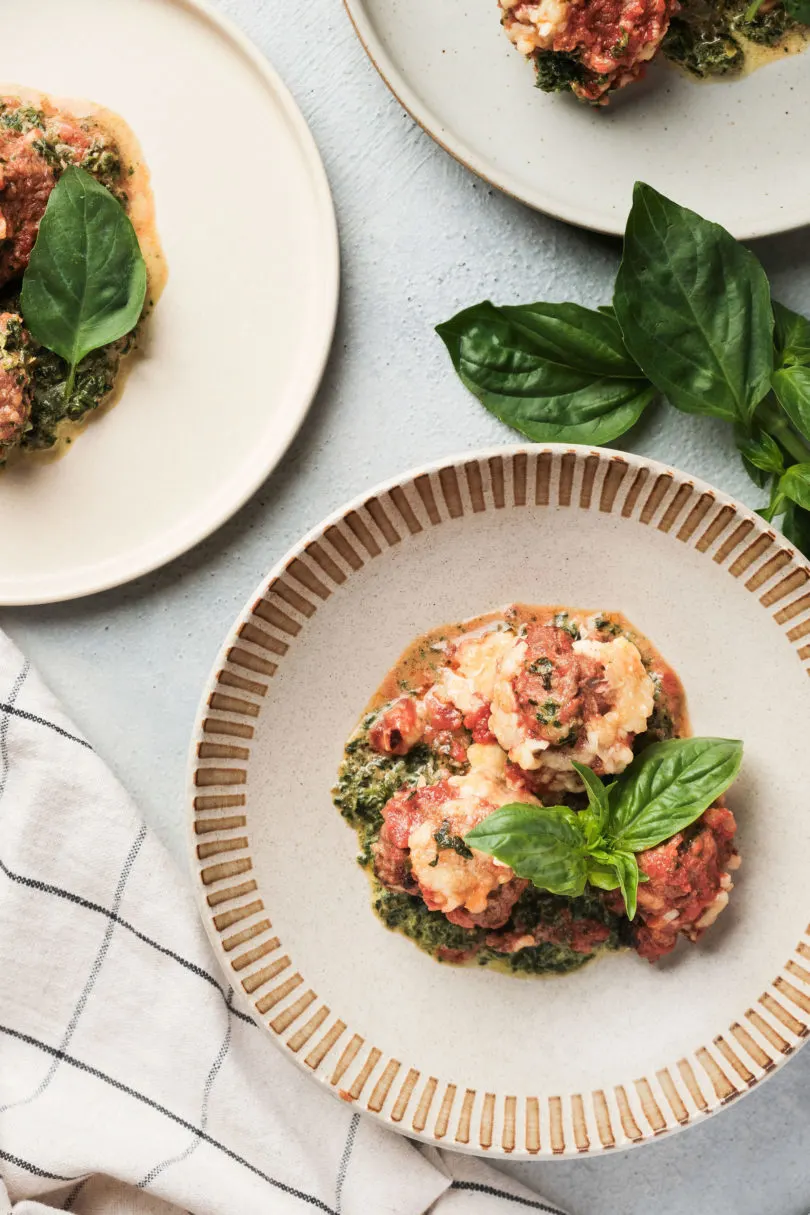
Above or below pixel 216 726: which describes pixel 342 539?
above

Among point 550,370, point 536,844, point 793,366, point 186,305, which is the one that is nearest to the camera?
point 536,844

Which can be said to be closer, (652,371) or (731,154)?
(652,371)

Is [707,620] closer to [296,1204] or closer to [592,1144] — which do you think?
[592,1144]

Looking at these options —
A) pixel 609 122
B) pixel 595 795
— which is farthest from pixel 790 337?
pixel 595 795

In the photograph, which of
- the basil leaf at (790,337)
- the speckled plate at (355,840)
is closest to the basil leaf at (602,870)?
the speckled plate at (355,840)

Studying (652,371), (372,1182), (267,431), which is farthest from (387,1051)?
(652,371)

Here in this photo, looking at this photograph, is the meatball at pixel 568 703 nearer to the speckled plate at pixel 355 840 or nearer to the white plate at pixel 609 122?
the speckled plate at pixel 355 840

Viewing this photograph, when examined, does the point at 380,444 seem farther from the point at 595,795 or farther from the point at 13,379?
the point at 595,795
